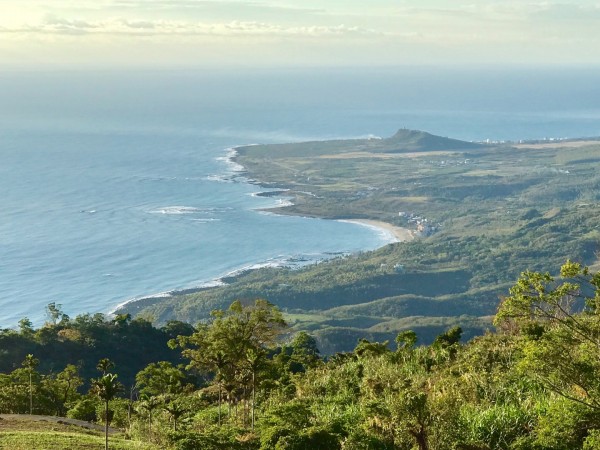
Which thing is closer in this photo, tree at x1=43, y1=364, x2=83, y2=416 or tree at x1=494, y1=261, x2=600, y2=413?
tree at x1=494, y1=261, x2=600, y2=413

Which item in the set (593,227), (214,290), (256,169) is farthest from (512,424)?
(256,169)

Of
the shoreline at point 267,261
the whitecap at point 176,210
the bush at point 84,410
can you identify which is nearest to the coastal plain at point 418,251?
the shoreline at point 267,261

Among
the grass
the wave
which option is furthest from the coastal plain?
the grass

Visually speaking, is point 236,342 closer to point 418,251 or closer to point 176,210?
point 418,251

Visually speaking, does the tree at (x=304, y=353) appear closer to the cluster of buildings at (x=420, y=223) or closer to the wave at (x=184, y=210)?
the cluster of buildings at (x=420, y=223)

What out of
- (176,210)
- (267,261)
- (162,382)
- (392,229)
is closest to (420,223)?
(392,229)

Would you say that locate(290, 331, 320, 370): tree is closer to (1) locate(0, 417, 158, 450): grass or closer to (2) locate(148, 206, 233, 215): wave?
(1) locate(0, 417, 158, 450): grass

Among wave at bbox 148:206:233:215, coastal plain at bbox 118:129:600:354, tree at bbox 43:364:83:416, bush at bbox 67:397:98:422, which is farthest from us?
wave at bbox 148:206:233:215
